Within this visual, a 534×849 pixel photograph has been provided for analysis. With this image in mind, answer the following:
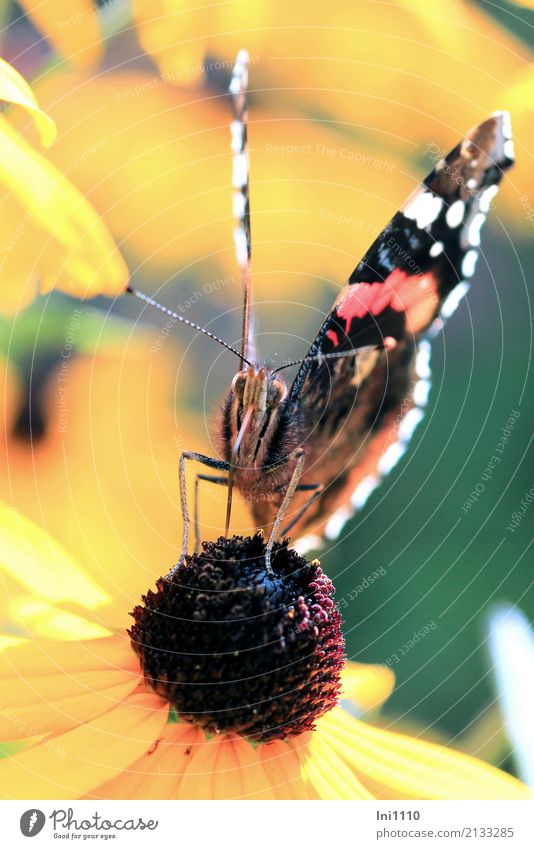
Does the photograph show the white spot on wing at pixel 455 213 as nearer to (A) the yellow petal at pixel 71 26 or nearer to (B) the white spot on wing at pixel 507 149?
(B) the white spot on wing at pixel 507 149

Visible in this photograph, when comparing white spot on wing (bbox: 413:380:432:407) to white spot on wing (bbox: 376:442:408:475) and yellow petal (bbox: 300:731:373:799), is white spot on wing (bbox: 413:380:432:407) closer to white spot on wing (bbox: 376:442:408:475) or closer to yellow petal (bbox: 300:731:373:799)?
white spot on wing (bbox: 376:442:408:475)

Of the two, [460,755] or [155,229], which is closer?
[460,755]

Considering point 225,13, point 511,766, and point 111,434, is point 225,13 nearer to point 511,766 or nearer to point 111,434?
point 111,434

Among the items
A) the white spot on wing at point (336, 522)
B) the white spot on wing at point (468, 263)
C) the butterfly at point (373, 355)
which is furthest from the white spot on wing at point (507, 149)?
the white spot on wing at point (336, 522)

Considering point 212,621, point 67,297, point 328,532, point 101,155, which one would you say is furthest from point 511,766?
point 101,155

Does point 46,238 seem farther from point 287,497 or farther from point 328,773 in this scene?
point 328,773

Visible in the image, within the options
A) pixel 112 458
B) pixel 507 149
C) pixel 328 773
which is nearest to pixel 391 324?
pixel 507 149
